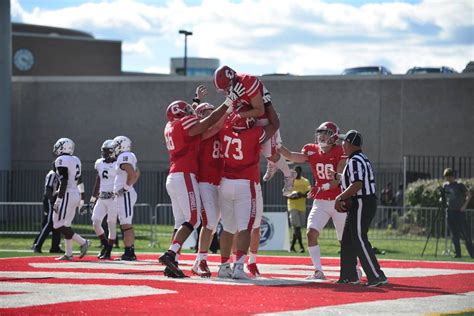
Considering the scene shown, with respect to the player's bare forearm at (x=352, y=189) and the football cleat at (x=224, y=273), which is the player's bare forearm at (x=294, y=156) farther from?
the football cleat at (x=224, y=273)

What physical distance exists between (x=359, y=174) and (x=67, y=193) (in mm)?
7174

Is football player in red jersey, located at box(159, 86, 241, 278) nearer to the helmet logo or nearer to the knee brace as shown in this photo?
the knee brace

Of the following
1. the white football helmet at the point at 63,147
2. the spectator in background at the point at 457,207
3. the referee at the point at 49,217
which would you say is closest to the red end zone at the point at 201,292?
the white football helmet at the point at 63,147

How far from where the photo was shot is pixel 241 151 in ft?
43.4

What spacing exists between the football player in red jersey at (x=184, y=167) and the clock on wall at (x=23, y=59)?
5191 centimetres

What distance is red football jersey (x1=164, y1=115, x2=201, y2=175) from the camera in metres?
13.6

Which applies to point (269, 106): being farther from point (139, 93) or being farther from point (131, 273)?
point (139, 93)

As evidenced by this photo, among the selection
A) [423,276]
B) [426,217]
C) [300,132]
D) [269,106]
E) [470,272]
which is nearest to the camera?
[269,106]

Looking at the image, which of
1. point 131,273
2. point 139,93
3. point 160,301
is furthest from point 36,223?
point 160,301

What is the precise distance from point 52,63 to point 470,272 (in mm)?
53291

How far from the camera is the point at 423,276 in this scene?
14672 millimetres

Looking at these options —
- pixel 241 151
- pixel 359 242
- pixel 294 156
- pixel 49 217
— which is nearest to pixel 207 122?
pixel 241 151

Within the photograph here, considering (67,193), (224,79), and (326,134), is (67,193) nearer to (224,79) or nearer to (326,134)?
(326,134)

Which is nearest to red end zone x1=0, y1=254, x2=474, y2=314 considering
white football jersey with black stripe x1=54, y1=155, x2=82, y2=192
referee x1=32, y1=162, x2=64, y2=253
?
white football jersey with black stripe x1=54, y1=155, x2=82, y2=192
